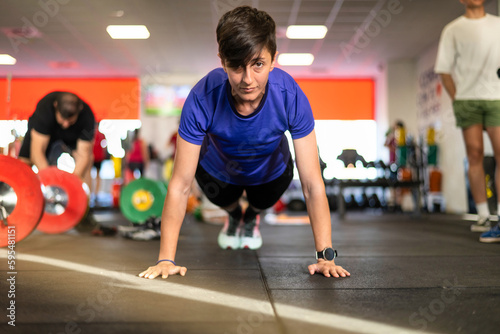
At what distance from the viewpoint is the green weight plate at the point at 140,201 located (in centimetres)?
347

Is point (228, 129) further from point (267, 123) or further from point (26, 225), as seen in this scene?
point (26, 225)

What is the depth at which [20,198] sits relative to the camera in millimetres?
2041

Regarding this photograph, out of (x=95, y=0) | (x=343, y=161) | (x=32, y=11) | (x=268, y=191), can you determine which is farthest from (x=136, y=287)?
(x=32, y=11)

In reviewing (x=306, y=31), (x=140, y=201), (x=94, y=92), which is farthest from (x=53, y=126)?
(x=94, y=92)

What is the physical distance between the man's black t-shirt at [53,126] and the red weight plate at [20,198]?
112 centimetres

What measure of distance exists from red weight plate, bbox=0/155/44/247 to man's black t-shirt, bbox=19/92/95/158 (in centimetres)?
112

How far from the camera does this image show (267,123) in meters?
1.64

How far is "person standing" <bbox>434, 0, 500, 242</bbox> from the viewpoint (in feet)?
8.87

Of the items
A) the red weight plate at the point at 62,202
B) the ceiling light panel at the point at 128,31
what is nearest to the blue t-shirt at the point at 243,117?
the red weight plate at the point at 62,202

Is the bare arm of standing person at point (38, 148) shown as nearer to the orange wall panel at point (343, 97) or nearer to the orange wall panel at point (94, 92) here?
the orange wall panel at point (94, 92)

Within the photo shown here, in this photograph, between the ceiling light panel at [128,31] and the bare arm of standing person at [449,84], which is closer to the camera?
the bare arm of standing person at [449,84]

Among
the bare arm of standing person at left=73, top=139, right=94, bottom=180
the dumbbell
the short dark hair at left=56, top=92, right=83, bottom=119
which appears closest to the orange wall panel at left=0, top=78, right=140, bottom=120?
the bare arm of standing person at left=73, top=139, right=94, bottom=180

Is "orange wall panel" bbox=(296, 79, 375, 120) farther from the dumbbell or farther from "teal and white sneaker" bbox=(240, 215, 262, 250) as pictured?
the dumbbell

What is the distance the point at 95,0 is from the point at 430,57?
17.7 ft
